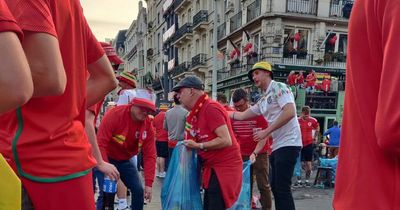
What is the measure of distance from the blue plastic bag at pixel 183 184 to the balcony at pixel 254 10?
21.3 meters

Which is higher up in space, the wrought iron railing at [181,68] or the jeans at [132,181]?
the wrought iron railing at [181,68]

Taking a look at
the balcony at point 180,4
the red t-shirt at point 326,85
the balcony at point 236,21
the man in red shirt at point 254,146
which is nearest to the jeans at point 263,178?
the man in red shirt at point 254,146

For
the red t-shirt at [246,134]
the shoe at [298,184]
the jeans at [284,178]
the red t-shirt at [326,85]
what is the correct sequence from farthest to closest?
the red t-shirt at [326,85]
the shoe at [298,184]
the red t-shirt at [246,134]
the jeans at [284,178]

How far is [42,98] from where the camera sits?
1.43m

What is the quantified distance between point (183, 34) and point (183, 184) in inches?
1383

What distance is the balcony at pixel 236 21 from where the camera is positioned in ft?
90.4

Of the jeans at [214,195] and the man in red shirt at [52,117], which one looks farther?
the jeans at [214,195]

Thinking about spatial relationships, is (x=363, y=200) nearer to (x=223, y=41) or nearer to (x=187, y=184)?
(x=187, y=184)

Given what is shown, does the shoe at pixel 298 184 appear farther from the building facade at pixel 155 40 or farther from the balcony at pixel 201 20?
the building facade at pixel 155 40

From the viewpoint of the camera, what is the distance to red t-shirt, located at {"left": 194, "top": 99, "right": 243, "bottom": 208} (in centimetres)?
388

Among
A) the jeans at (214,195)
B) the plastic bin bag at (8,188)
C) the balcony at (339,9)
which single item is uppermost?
Answer: the balcony at (339,9)

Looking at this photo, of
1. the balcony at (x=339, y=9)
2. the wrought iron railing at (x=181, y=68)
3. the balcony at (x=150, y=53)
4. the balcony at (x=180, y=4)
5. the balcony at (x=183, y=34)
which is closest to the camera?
the balcony at (x=339, y=9)

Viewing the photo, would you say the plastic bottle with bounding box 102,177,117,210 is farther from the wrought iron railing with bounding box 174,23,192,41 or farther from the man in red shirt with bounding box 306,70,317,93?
the wrought iron railing with bounding box 174,23,192,41

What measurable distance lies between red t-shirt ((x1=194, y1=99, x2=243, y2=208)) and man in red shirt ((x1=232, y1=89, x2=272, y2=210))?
1860 millimetres
